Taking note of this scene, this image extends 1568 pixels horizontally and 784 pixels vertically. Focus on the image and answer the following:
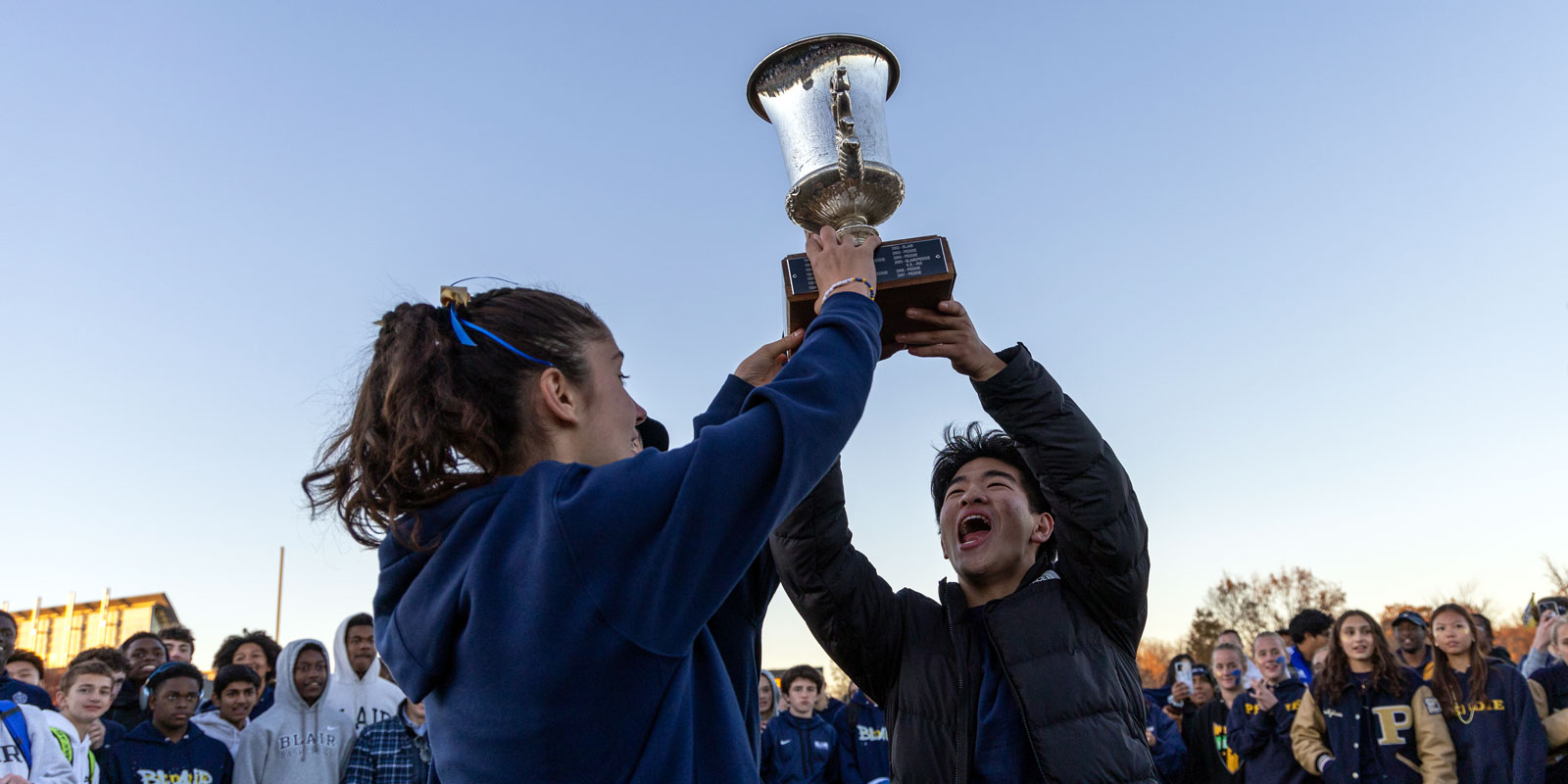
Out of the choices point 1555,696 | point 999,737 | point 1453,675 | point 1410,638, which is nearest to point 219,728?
point 999,737

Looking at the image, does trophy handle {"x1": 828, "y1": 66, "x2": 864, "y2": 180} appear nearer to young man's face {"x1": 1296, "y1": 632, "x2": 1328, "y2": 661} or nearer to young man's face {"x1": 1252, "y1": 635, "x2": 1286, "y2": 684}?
young man's face {"x1": 1252, "y1": 635, "x2": 1286, "y2": 684}

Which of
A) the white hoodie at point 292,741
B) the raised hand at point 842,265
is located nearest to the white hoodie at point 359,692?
the white hoodie at point 292,741

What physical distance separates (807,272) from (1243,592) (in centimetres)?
6393

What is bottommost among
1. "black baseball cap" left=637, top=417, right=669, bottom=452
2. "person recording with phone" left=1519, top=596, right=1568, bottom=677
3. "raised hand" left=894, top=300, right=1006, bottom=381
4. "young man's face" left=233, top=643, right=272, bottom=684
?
"person recording with phone" left=1519, top=596, right=1568, bottom=677

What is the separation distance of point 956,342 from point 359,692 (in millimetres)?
6242

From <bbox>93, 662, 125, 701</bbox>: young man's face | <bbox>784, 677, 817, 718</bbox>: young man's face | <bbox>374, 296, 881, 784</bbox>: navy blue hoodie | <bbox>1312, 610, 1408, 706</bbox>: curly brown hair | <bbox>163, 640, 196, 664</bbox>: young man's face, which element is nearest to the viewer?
<bbox>374, 296, 881, 784</bbox>: navy blue hoodie

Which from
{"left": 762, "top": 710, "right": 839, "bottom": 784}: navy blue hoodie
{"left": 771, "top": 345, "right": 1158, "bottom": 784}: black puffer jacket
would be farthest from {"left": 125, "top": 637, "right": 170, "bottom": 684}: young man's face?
{"left": 771, "top": 345, "right": 1158, "bottom": 784}: black puffer jacket

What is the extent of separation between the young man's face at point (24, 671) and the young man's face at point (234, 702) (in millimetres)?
1682

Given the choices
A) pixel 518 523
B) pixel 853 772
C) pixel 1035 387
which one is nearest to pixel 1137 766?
pixel 1035 387

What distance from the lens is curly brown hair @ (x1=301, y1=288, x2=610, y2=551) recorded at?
1.80 m

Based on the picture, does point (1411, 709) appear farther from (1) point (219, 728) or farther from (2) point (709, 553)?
(1) point (219, 728)

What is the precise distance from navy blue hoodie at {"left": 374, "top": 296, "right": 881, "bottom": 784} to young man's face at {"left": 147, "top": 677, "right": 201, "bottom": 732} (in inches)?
233

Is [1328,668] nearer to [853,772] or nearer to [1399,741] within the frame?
[1399,741]

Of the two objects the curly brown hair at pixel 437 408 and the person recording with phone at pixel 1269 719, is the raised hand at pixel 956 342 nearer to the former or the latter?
the curly brown hair at pixel 437 408
